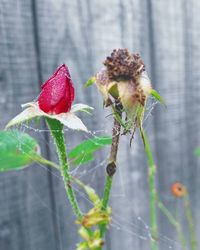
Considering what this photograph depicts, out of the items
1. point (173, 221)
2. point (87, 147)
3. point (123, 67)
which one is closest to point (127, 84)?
point (123, 67)

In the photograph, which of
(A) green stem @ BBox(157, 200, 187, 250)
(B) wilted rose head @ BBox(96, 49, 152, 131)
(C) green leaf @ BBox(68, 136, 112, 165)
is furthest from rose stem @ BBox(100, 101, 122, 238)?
(A) green stem @ BBox(157, 200, 187, 250)

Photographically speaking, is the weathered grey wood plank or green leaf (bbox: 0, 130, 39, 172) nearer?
green leaf (bbox: 0, 130, 39, 172)

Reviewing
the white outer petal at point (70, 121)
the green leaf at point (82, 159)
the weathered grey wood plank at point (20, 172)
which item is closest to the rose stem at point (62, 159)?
the white outer petal at point (70, 121)

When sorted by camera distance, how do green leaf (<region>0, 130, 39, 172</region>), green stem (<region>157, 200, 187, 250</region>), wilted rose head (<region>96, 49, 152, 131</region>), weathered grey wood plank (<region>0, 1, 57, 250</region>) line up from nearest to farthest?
1. wilted rose head (<region>96, 49, 152, 131</region>)
2. green leaf (<region>0, 130, 39, 172</region>)
3. weathered grey wood plank (<region>0, 1, 57, 250</region>)
4. green stem (<region>157, 200, 187, 250</region>)

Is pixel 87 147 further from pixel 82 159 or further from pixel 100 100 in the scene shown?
pixel 100 100

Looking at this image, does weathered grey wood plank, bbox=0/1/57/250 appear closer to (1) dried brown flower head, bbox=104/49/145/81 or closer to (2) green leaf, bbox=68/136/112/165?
(2) green leaf, bbox=68/136/112/165

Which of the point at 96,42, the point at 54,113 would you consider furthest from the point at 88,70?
the point at 54,113
